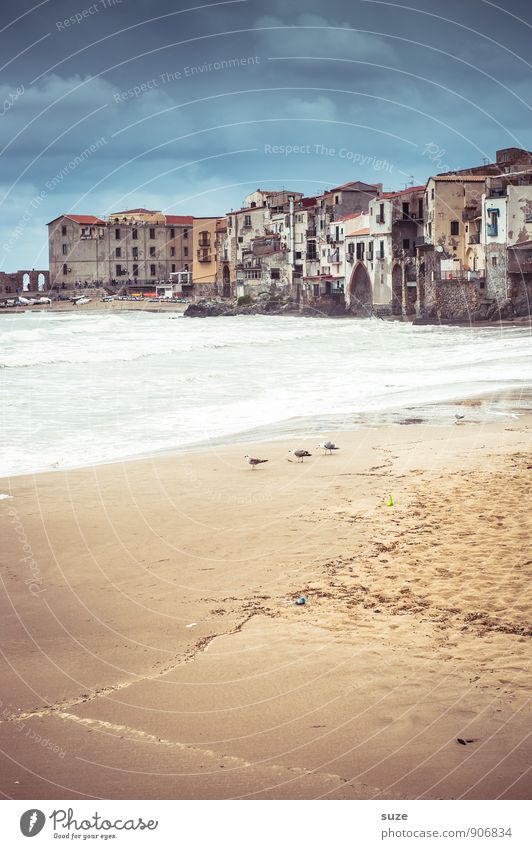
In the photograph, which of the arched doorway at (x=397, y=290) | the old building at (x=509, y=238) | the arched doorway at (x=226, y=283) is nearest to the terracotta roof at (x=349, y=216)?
the arched doorway at (x=397, y=290)

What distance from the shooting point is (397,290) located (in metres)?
74.4

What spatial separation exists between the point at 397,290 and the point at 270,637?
68.9 meters

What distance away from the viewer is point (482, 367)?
106ft

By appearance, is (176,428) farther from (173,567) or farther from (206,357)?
(206,357)

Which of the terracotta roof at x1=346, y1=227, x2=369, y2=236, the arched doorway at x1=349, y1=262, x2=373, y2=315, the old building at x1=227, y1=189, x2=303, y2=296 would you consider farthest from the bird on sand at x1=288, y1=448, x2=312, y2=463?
the old building at x1=227, y1=189, x2=303, y2=296

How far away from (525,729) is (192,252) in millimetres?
127698

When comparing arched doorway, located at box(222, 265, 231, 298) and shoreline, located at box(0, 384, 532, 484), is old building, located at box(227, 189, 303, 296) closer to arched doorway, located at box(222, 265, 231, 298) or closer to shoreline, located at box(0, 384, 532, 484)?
arched doorway, located at box(222, 265, 231, 298)

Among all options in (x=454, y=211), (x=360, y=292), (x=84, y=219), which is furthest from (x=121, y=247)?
(x=454, y=211)

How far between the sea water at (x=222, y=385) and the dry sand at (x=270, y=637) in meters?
5.17

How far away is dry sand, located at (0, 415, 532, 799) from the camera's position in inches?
203

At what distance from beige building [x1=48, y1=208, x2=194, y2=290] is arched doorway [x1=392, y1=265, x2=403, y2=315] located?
55.0 meters

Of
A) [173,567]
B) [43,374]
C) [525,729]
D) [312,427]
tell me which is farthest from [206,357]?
[525,729]

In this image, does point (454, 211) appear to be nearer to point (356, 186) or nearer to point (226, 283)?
point (356, 186)

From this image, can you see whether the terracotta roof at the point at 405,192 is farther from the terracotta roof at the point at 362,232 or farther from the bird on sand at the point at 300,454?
A: the bird on sand at the point at 300,454
